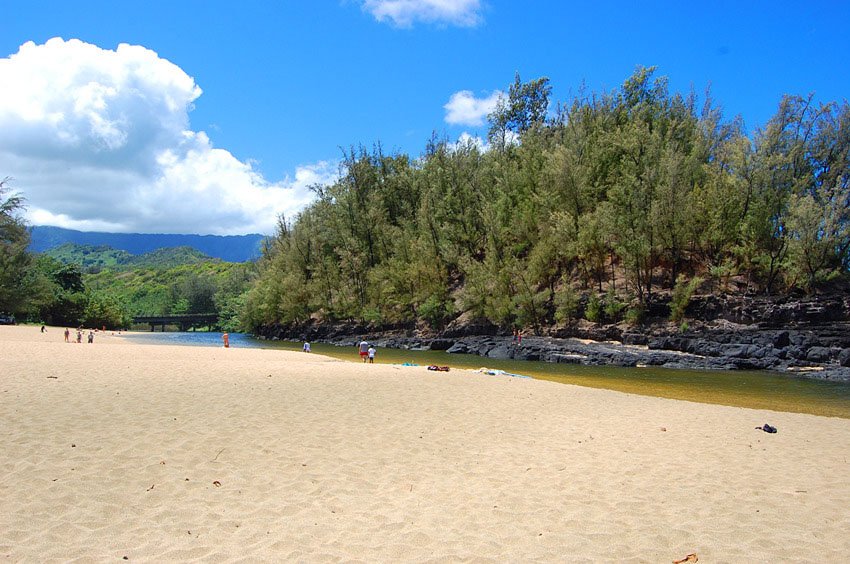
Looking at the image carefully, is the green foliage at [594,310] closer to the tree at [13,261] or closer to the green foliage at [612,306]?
the green foliage at [612,306]

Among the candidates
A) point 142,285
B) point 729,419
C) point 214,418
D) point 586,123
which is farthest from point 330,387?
point 142,285

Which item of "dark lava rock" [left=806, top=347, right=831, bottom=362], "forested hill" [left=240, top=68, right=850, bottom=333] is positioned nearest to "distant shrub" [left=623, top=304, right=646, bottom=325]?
"forested hill" [left=240, top=68, right=850, bottom=333]

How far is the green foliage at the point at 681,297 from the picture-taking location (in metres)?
42.7

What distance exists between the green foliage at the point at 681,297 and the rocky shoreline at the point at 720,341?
2.65 feet

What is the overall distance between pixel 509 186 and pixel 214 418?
59163 mm

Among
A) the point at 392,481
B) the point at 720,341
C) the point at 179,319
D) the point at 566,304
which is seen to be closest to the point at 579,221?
the point at 566,304

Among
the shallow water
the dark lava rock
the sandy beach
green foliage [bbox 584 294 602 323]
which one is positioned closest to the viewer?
the sandy beach

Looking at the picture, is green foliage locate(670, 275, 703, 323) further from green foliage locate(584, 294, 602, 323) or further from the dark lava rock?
the dark lava rock

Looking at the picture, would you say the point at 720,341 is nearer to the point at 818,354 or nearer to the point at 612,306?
the point at 818,354

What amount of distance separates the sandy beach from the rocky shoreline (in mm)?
19505

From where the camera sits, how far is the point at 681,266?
1953 inches

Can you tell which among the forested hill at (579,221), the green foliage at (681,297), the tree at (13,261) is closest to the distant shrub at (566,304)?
the forested hill at (579,221)

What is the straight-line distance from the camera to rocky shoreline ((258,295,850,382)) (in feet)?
99.8

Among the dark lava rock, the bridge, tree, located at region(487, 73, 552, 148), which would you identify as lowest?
the bridge
